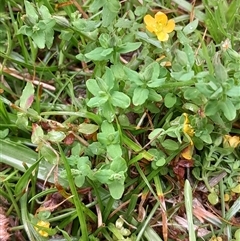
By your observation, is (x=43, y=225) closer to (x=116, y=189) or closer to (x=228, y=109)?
(x=116, y=189)

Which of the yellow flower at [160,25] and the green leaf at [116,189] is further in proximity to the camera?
the yellow flower at [160,25]

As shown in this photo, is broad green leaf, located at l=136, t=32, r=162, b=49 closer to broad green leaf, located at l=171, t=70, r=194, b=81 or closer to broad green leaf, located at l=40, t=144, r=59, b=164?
broad green leaf, located at l=171, t=70, r=194, b=81

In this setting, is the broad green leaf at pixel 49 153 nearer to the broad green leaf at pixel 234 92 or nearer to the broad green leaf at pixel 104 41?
the broad green leaf at pixel 104 41

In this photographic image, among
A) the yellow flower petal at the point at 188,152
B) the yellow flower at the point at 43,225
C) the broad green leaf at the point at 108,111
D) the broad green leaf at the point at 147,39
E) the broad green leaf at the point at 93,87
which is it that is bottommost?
the yellow flower at the point at 43,225

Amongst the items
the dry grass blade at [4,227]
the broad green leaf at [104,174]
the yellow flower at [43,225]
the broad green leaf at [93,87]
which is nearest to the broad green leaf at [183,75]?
the broad green leaf at [93,87]

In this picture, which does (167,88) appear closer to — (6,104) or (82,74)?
(82,74)

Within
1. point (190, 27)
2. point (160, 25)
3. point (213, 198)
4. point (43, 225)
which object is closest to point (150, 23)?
point (160, 25)

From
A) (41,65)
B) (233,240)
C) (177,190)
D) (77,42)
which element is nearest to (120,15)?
(77,42)

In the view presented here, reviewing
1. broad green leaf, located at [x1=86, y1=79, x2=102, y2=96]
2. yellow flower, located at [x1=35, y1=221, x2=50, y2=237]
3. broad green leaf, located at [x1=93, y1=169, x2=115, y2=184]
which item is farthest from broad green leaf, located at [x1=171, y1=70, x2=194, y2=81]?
yellow flower, located at [x1=35, y1=221, x2=50, y2=237]

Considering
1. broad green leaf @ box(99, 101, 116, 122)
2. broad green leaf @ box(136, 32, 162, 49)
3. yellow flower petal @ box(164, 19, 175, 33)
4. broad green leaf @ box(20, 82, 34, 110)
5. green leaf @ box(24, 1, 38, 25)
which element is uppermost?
green leaf @ box(24, 1, 38, 25)
